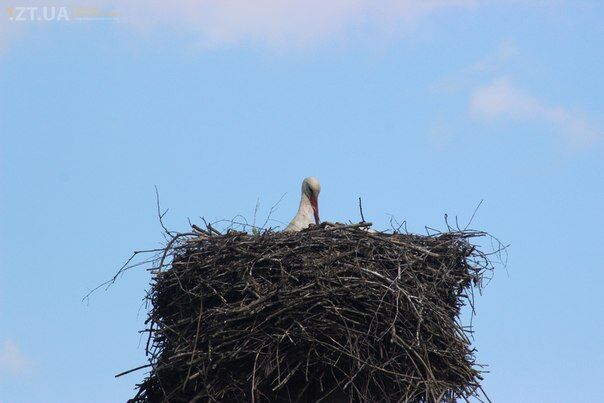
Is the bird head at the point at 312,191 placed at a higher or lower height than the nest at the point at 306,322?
higher

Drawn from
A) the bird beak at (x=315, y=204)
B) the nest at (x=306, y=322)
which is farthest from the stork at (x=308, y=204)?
the nest at (x=306, y=322)

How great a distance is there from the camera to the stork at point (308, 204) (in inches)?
328

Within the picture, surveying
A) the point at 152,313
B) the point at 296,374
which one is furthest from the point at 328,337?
the point at 152,313

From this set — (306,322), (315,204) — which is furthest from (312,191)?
(306,322)

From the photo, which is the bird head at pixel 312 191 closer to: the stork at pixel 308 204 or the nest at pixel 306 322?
the stork at pixel 308 204

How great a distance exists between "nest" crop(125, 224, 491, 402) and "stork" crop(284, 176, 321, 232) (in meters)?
1.38

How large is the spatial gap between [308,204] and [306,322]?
7.76ft

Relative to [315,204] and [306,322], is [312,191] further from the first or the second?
[306,322]

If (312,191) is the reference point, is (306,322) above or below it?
below

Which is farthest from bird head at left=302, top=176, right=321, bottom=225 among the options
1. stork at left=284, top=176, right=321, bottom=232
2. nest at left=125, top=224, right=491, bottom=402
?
nest at left=125, top=224, right=491, bottom=402

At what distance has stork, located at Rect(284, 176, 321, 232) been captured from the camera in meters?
8.32

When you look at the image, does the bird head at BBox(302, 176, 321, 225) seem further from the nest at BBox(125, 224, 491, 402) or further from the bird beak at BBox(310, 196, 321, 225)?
the nest at BBox(125, 224, 491, 402)

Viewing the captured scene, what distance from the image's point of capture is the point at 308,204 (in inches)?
336

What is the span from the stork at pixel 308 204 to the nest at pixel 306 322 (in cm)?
138
